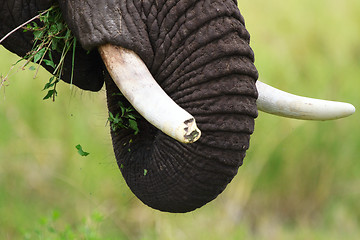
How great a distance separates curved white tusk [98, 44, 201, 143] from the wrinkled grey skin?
47mm

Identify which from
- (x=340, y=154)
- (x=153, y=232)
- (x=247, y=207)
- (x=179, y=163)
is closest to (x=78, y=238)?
(x=153, y=232)

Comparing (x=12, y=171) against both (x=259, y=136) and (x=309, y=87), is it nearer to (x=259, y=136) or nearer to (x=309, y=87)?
(x=259, y=136)

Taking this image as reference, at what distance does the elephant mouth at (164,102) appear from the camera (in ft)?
7.37

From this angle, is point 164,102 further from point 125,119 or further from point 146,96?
point 125,119

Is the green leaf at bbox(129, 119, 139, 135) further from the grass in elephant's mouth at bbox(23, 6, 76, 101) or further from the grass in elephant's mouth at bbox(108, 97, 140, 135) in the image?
the grass in elephant's mouth at bbox(23, 6, 76, 101)

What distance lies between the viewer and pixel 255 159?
6.77 metres

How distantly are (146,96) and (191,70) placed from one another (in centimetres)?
20

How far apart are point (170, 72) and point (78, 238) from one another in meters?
1.89

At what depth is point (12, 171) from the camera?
19.4 ft

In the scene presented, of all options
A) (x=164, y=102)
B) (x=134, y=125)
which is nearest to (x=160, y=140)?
(x=134, y=125)

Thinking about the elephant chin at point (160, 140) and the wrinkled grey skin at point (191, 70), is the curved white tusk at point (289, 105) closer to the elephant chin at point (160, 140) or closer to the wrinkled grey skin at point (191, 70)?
the elephant chin at point (160, 140)

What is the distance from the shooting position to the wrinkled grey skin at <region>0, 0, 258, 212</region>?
8.13 feet

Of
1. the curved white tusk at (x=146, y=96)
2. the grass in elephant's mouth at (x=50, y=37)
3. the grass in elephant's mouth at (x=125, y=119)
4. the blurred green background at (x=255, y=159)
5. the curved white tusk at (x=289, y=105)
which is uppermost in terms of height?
the curved white tusk at (x=146, y=96)

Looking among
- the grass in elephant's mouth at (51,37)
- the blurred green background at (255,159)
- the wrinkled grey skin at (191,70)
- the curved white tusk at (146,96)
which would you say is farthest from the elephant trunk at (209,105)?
the blurred green background at (255,159)
